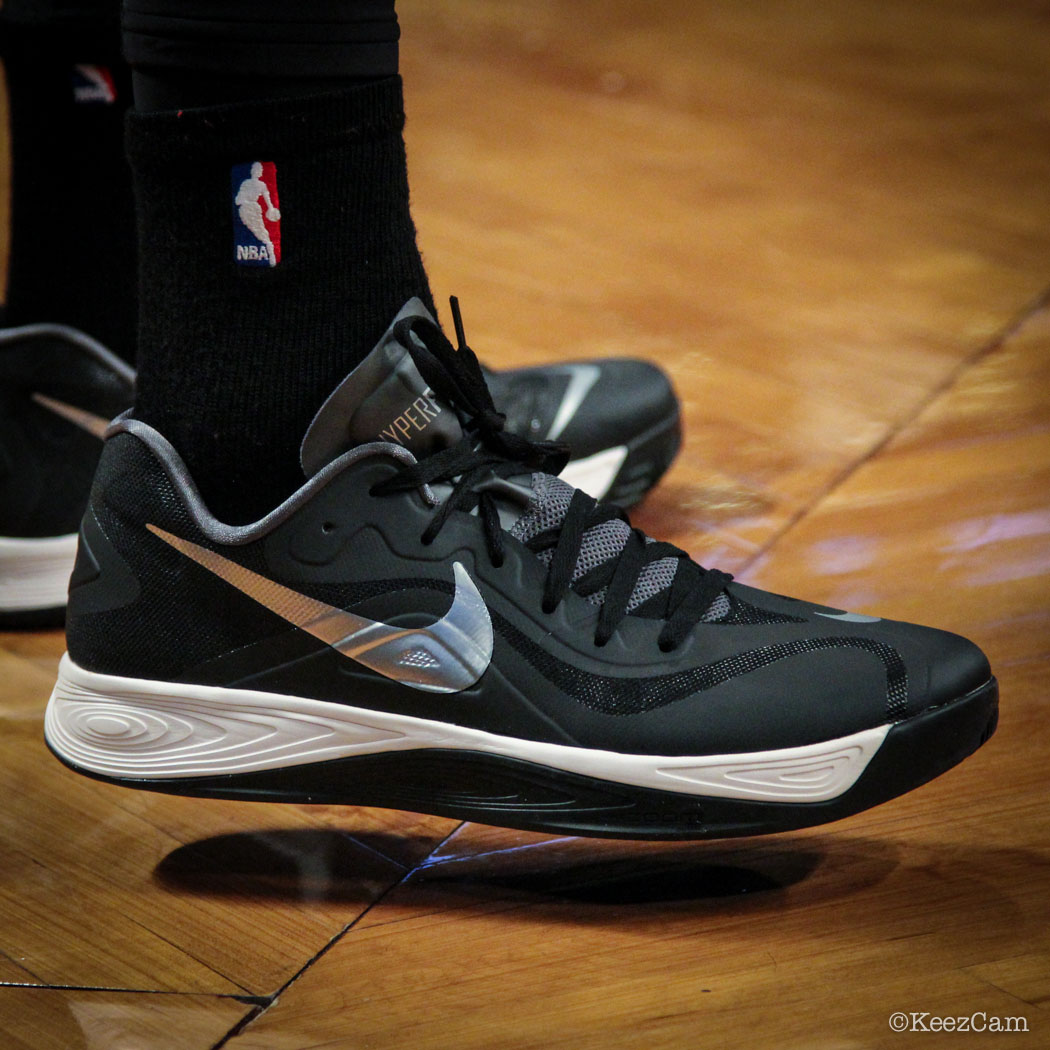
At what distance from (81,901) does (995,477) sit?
76 cm

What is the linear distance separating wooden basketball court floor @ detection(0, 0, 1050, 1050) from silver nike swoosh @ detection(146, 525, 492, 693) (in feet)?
0.36

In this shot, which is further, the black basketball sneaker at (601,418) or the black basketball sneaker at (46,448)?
the black basketball sneaker at (601,418)

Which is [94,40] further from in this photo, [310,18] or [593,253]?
[593,253]

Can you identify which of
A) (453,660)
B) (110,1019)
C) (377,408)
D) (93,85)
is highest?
(93,85)

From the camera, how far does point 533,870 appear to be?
614mm

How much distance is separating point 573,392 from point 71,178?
39cm

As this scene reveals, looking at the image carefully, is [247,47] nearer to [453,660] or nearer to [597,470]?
[453,660]

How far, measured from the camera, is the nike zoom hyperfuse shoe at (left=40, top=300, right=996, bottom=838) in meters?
0.57

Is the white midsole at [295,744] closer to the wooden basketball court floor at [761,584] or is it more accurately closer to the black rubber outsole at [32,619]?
the wooden basketball court floor at [761,584]

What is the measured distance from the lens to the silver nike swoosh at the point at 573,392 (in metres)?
0.94

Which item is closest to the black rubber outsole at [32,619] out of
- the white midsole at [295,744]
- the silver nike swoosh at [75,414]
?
the silver nike swoosh at [75,414]

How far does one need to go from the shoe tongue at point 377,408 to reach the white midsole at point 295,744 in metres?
0.12

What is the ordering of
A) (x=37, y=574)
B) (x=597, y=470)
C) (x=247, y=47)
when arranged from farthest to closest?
1. (x=597, y=470)
2. (x=37, y=574)
3. (x=247, y=47)

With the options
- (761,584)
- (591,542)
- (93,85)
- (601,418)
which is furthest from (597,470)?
(93,85)
